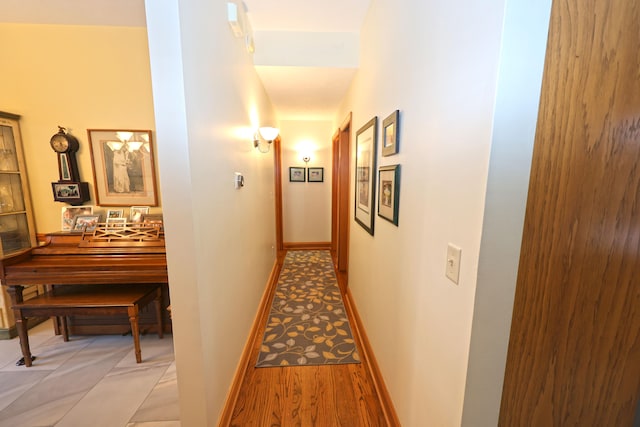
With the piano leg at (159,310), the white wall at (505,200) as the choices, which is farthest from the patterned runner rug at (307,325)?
the white wall at (505,200)

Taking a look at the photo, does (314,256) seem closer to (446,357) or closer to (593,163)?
(446,357)

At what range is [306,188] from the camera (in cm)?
466

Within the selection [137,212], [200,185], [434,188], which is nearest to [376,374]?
[434,188]

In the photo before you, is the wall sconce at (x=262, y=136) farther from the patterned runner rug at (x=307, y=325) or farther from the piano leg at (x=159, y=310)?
the patterned runner rug at (x=307, y=325)

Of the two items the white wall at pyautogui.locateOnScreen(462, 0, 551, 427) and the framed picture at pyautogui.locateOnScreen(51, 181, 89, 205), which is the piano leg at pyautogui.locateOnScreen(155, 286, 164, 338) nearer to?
the framed picture at pyautogui.locateOnScreen(51, 181, 89, 205)

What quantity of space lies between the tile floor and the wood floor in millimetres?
434

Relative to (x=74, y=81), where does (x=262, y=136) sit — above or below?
below

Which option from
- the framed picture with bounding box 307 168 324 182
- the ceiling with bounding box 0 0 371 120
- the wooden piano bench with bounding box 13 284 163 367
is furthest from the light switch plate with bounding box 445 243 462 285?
the framed picture with bounding box 307 168 324 182

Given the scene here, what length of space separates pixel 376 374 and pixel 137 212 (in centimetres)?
248

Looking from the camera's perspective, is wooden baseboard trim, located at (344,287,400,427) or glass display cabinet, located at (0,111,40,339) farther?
glass display cabinet, located at (0,111,40,339)

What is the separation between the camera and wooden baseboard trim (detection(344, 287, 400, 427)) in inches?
55.2

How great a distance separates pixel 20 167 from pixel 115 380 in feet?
7.20

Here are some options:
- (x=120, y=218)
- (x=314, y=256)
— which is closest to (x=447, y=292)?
(x=120, y=218)

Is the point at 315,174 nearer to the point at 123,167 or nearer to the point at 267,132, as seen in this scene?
the point at 267,132
